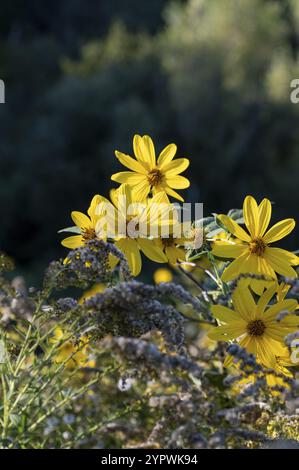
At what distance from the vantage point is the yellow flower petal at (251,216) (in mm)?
1100

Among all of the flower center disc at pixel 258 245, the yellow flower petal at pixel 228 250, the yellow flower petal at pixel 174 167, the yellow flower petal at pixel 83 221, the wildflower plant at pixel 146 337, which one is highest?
the yellow flower petal at pixel 174 167

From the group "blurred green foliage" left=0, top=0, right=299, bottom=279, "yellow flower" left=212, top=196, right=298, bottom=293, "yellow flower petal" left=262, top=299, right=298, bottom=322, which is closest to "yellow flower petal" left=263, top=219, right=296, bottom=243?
"yellow flower" left=212, top=196, right=298, bottom=293

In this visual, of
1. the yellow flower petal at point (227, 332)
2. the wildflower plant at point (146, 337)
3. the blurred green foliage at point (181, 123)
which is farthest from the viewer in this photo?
the blurred green foliage at point (181, 123)

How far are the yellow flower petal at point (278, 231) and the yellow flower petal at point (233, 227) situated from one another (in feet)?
0.09

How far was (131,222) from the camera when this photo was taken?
111cm

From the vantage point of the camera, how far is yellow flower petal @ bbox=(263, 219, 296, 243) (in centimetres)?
112

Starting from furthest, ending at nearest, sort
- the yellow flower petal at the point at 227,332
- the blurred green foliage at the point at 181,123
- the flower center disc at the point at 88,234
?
the blurred green foliage at the point at 181,123
the flower center disc at the point at 88,234
the yellow flower petal at the point at 227,332

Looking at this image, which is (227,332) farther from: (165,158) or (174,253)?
(165,158)

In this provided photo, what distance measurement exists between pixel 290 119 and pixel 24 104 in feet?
18.1

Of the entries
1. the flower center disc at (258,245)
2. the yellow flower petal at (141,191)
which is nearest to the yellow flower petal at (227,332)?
the flower center disc at (258,245)

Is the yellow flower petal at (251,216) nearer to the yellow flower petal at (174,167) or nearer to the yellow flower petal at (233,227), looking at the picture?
the yellow flower petal at (233,227)

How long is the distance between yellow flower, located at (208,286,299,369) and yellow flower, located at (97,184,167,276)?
124 millimetres

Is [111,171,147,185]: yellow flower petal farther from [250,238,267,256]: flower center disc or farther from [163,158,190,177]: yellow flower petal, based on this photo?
[250,238,267,256]: flower center disc

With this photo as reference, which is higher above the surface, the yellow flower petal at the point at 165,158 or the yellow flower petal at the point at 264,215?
the yellow flower petal at the point at 165,158
